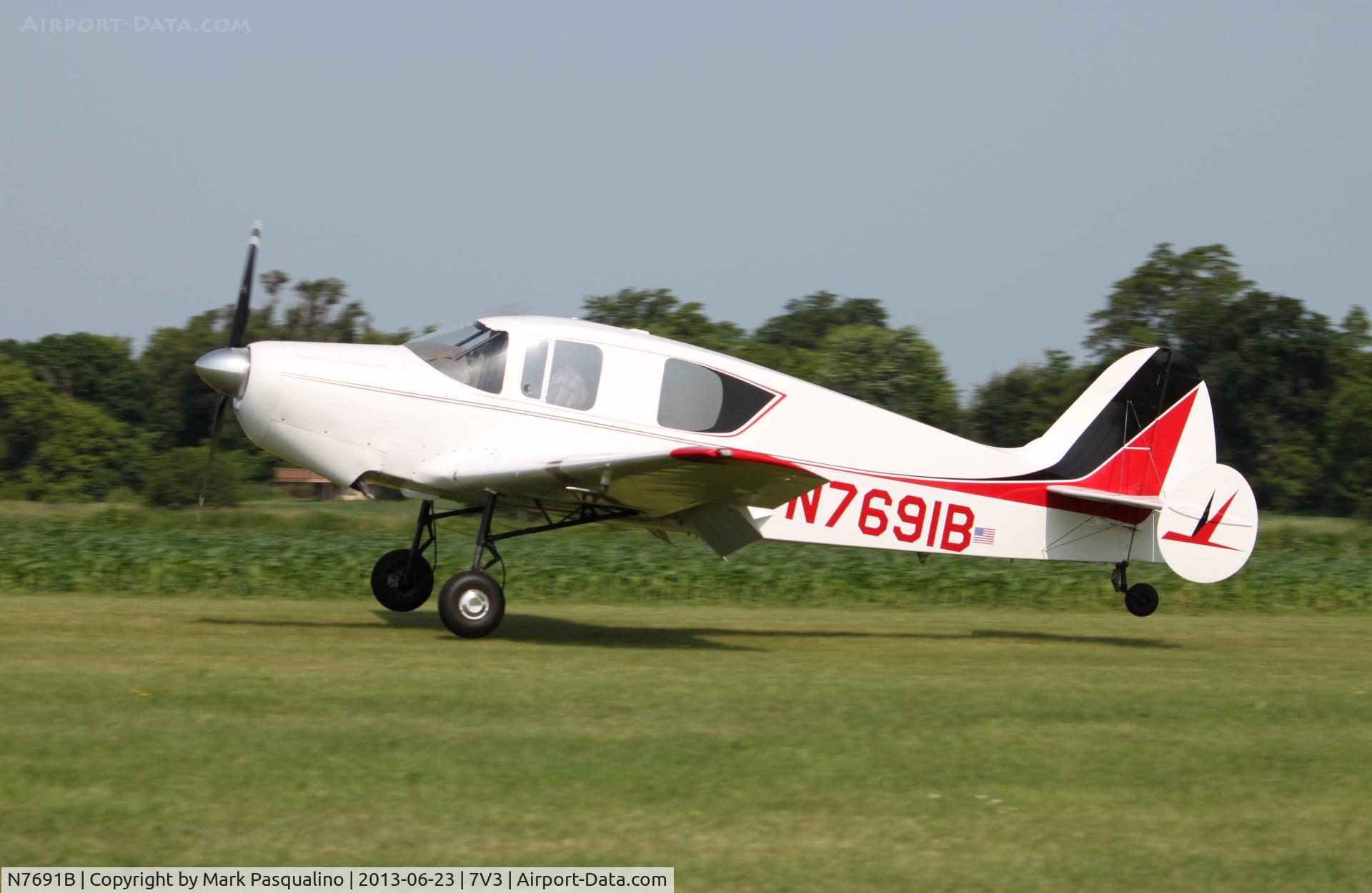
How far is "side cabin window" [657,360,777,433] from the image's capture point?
10.2 metres

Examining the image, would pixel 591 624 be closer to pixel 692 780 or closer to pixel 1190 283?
pixel 692 780

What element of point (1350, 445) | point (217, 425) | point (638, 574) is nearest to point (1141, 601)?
point (638, 574)

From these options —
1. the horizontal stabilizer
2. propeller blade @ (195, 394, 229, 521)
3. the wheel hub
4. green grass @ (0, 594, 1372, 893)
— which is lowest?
green grass @ (0, 594, 1372, 893)

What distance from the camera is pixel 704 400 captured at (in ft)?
33.8

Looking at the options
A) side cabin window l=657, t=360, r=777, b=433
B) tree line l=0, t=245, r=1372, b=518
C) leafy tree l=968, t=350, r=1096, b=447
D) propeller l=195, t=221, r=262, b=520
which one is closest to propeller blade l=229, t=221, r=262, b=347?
propeller l=195, t=221, r=262, b=520

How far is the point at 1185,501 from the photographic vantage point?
11.2 meters

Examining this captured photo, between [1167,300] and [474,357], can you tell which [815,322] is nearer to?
[1167,300]

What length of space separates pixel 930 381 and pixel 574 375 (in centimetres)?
4756

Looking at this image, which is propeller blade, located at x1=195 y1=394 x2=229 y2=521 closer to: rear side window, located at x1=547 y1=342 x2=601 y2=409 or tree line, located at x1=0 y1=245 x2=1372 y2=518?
rear side window, located at x1=547 y1=342 x2=601 y2=409

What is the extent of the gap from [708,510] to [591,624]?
7.62ft

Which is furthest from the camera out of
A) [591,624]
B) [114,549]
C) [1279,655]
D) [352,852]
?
[114,549]

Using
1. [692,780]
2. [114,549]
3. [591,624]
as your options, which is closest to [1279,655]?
[591,624]

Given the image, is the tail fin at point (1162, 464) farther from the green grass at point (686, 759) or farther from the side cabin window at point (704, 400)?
the side cabin window at point (704, 400)

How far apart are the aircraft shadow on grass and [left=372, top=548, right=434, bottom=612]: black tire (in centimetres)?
15
